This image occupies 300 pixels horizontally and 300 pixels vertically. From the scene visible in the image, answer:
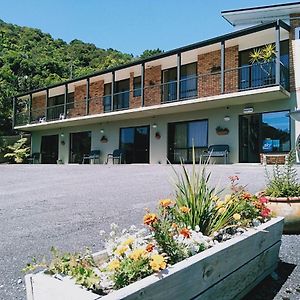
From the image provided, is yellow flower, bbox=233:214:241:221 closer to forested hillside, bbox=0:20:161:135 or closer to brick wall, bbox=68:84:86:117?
brick wall, bbox=68:84:86:117

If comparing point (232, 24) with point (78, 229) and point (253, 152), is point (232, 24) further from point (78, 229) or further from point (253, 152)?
point (78, 229)

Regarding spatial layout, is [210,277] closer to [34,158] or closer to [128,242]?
[128,242]

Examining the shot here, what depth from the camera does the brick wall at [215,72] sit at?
1562cm

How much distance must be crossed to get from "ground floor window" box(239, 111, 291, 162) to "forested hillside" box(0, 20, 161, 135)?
21279 millimetres

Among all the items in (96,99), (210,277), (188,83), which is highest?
(188,83)

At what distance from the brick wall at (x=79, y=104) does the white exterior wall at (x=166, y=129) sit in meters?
0.96

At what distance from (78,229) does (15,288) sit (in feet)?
6.11

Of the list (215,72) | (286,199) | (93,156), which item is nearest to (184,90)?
(215,72)

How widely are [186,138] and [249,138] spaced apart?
332cm

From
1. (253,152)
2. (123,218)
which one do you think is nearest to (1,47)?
(253,152)

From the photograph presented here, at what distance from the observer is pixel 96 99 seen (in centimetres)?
2172

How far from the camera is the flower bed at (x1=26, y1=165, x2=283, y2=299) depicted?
193 cm

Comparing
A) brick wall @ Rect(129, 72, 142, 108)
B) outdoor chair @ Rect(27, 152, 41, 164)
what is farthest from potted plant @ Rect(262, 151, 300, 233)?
outdoor chair @ Rect(27, 152, 41, 164)

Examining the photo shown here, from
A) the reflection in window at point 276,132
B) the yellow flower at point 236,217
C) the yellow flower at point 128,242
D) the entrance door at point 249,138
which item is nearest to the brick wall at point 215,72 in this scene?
the entrance door at point 249,138
